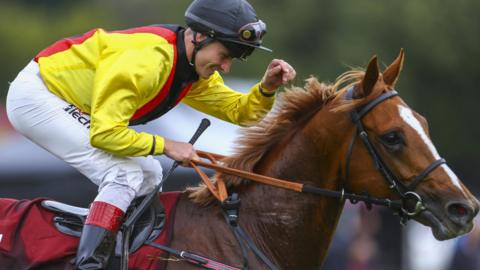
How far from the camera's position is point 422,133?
5141mm

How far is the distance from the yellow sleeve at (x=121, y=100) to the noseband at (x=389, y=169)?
3.51 feet

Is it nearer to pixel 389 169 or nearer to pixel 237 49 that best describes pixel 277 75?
pixel 237 49

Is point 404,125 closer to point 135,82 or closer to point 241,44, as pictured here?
point 241,44

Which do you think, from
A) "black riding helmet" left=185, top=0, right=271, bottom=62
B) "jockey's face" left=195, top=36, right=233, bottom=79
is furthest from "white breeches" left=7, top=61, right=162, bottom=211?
"black riding helmet" left=185, top=0, right=271, bottom=62

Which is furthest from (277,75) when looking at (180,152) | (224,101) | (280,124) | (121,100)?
(121,100)

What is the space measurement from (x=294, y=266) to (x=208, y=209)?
1.88 ft

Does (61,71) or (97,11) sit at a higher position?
(61,71)

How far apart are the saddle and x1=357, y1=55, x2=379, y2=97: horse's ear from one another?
129cm

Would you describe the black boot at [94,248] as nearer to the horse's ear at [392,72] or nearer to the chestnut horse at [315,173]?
the chestnut horse at [315,173]

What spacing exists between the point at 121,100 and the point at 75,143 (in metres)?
0.44

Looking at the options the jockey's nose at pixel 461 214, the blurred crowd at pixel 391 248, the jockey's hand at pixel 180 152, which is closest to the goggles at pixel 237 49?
the jockey's hand at pixel 180 152

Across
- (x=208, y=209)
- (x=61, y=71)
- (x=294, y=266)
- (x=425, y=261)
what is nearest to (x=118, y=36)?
(x=61, y=71)

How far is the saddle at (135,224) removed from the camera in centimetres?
523

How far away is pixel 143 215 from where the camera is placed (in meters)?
5.34
